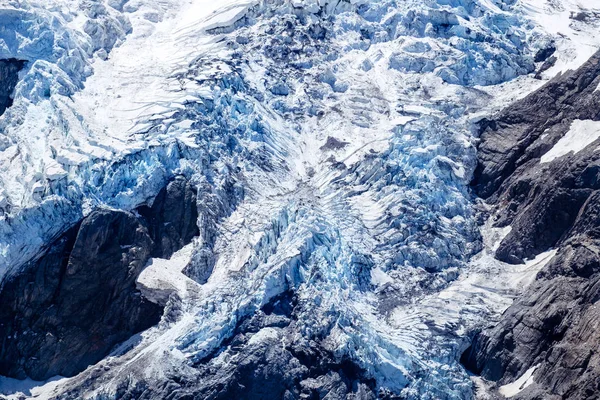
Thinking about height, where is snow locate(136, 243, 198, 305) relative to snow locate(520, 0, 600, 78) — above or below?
below

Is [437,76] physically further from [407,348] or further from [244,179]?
[407,348]

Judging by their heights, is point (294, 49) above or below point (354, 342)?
above

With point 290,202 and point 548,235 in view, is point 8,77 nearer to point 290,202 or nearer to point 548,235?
point 290,202

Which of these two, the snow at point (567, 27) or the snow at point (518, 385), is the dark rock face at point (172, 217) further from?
the snow at point (567, 27)

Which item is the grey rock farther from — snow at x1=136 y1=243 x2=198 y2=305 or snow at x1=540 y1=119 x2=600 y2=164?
snow at x1=540 y1=119 x2=600 y2=164

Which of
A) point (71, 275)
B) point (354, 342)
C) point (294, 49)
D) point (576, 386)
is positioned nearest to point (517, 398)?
point (576, 386)

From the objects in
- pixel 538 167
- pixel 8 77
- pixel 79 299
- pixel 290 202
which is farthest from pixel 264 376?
pixel 8 77

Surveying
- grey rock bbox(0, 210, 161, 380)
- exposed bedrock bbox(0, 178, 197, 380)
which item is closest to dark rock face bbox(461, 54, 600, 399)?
exposed bedrock bbox(0, 178, 197, 380)

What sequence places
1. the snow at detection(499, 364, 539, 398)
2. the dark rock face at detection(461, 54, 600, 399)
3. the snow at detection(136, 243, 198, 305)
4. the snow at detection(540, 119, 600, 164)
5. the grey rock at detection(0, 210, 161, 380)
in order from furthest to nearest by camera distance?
the snow at detection(540, 119, 600, 164) → the snow at detection(136, 243, 198, 305) → the grey rock at detection(0, 210, 161, 380) → the snow at detection(499, 364, 539, 398) → the dark rock face at detection(461, 54, 600, 399)
